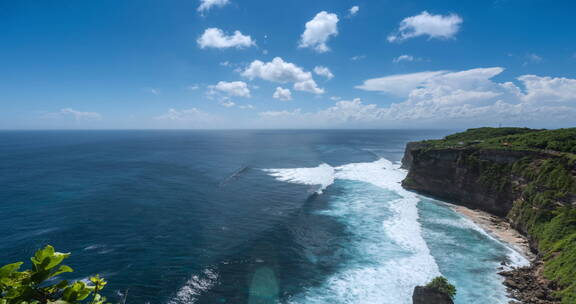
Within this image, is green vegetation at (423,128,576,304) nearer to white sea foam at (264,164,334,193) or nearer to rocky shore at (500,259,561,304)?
rocky shore at (500,259,561,304)

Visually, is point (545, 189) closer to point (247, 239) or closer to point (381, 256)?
point (381, 256)

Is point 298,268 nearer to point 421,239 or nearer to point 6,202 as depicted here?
point 421,239

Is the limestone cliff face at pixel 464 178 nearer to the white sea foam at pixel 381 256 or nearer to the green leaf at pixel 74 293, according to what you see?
the white sea foam at pixel 381 256

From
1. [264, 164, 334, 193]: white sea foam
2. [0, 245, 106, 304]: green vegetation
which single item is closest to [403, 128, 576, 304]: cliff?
[264, 164, 334, 193]: white sea foam

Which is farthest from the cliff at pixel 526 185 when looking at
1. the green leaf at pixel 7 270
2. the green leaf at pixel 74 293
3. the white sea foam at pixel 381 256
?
the green leaf at pixel 7 270

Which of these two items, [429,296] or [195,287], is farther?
[195,287]

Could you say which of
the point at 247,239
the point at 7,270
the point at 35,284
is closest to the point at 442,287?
the point at 247,239
